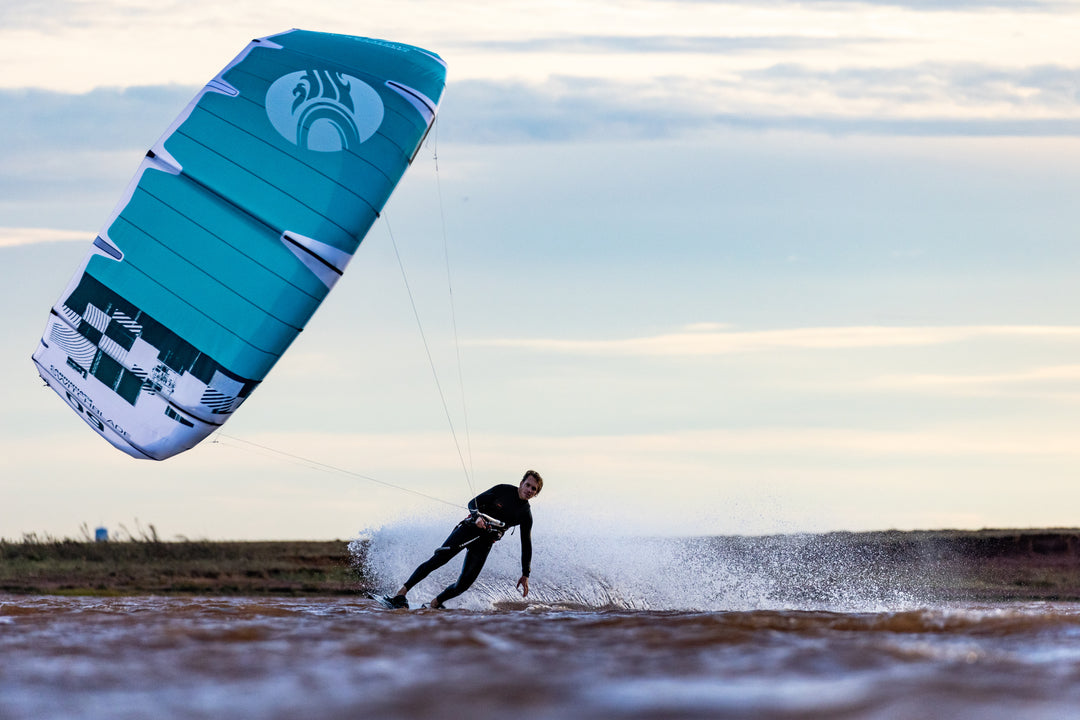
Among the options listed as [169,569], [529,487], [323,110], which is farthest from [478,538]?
[169,569]

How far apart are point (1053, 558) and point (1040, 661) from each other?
59.8 feet

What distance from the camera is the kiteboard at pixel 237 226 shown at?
11930 millimetres

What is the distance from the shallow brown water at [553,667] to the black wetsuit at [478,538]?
3.16m

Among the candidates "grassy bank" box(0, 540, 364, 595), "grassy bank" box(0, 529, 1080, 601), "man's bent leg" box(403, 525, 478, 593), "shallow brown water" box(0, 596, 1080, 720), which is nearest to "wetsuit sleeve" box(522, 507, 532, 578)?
"man's bent leg" box(403, 525, 478, 593)

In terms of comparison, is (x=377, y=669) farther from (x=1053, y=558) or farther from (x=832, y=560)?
(x=1053, y=558)

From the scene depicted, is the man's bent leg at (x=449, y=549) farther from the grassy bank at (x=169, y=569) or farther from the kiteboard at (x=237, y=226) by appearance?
the grassy bank at (x=169, y=569)

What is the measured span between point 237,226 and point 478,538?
12.3 feet

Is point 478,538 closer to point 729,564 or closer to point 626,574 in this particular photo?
point 626,574

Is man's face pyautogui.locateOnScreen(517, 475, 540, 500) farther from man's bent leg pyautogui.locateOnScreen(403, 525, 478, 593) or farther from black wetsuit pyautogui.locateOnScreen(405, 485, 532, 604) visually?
man's bent leg pyautogui.locateOnScreen(403, 525, 478, 593)

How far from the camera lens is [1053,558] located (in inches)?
889

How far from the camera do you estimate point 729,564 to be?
15.3 m

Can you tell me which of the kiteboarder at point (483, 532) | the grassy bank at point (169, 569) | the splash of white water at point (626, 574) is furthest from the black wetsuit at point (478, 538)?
the grassy bank at point (169, 569)

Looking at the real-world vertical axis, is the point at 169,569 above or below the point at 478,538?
below

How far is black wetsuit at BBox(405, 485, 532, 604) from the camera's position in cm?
1177
